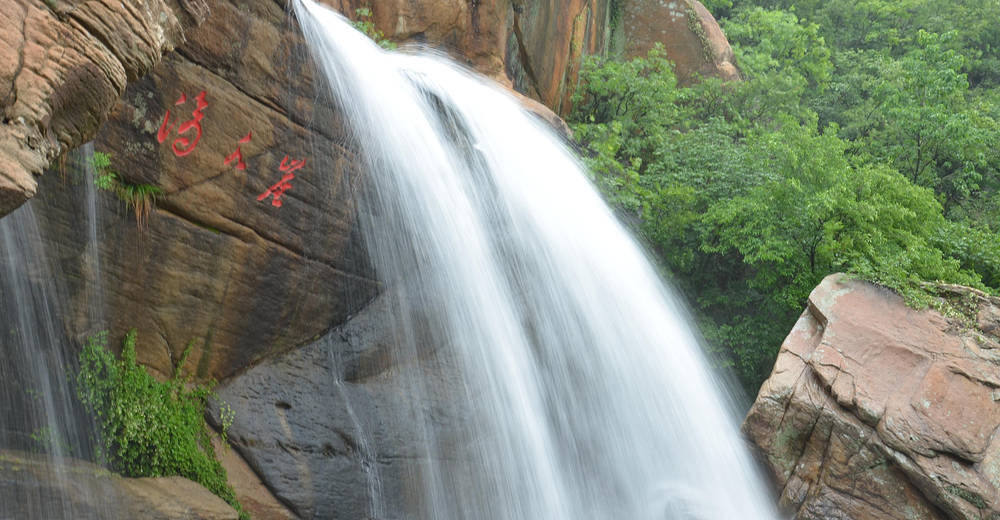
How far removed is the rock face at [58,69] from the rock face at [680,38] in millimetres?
13980

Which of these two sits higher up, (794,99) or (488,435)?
(794,99)

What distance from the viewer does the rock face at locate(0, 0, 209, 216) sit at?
312 centimetres

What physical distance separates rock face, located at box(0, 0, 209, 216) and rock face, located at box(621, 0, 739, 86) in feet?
45.9

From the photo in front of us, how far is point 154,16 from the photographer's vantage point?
4211 mm

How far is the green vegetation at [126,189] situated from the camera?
520 centimetres

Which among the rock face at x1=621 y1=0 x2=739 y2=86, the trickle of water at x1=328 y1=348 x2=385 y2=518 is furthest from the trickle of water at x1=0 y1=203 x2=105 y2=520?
the rock face at x1=621 y1=0 x2=739 y2=86

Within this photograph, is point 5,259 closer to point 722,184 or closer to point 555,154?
point 555,154

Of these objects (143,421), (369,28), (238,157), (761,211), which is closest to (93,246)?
(238,157)

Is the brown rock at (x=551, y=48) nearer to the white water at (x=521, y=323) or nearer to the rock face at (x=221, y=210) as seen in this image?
the white water at (x=521, y=323)

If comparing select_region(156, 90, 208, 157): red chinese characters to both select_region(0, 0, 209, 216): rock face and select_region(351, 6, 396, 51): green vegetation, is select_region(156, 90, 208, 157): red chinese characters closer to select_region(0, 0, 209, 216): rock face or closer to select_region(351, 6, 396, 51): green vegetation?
select_region(0, 0, 209, 216): rock face

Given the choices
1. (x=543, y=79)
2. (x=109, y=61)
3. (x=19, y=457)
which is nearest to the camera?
(x=109, y=61)

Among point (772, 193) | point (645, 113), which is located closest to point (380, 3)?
point (645, 113)

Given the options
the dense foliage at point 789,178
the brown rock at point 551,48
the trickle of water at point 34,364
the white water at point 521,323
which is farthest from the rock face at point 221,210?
the brown rock at point 551,48

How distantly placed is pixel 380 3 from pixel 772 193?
6454mm
